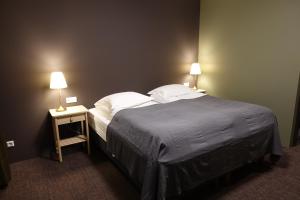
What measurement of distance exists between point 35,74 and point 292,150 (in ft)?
12.1

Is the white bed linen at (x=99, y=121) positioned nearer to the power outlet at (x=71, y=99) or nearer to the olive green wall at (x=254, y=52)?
the power outlet at (x=71, y=99)

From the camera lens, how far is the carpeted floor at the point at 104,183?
2.18 m

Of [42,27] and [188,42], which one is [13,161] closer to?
[42,27]

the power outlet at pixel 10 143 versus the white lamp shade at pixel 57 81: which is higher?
the white lamp shade at pixel 57 81

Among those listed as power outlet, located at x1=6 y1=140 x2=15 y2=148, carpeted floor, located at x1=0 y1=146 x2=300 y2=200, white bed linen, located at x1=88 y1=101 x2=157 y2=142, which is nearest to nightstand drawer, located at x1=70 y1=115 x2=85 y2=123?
white bed linen, located at x1=88 y1=101 x2=157 y2=142

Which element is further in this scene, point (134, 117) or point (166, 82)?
point (166, 82)

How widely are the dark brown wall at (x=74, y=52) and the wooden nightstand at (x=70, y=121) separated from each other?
0.25 meters

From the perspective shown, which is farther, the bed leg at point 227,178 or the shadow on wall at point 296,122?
the shadow on wall at point 296,122

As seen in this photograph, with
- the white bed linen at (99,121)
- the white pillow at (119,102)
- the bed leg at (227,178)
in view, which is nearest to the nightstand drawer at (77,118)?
the white bed linen at (99,121)

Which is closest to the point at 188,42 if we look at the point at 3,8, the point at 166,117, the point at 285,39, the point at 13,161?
the point at 285,39

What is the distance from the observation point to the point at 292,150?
3068mm

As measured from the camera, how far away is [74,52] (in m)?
3.00

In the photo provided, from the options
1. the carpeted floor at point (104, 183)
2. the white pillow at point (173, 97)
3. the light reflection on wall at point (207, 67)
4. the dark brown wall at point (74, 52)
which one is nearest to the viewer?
the carpeted floor at point (104, 183)

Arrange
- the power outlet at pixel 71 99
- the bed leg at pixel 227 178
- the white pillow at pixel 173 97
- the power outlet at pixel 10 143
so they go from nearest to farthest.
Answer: the bed leg at pixel 227 178
the power outlet at pixel 10 143
the power outlet at pixel 71 99
the white pillow at pixel 173 97
